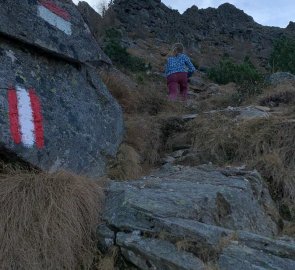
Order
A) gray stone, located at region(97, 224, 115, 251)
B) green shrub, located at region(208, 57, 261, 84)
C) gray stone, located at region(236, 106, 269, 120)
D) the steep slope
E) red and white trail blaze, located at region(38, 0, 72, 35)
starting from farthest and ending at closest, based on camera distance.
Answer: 1. the steep slope
2. green shrub, located at region(208, 57, 261, 84)
3. gray stone, located at region(236, 106, 269, 120)
4. red and white trail blaze, located at region(38, 0, 72, 35)
5. gray stone, located at region(97, 224, 115, 251)

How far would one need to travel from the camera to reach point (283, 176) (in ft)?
15.5

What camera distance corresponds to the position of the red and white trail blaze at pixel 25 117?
402 centimetres

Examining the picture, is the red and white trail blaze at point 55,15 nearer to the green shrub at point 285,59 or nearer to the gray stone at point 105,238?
the gray stone at point 105,238

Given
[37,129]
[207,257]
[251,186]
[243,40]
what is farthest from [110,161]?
[243,40]

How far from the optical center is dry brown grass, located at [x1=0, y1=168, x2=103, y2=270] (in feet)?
10.4

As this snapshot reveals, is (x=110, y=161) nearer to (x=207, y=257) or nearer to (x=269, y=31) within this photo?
(x=207, y=257)

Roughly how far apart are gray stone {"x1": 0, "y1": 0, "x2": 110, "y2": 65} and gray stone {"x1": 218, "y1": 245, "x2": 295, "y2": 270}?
8.57ft

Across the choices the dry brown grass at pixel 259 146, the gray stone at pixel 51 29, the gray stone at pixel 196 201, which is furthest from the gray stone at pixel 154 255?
the gray stone at pixel 51 29

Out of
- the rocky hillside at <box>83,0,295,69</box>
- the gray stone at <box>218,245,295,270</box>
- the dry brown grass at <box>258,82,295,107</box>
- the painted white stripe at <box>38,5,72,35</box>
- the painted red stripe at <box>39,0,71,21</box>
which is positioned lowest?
the gray stone at <box>218,245,295,270</box>

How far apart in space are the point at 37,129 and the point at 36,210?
→ 0.95m

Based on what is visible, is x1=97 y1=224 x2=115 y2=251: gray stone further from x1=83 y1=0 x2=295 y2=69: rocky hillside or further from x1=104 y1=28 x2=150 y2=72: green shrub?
x1=83 y1=0 x2=295 y2=69: rocky hillside

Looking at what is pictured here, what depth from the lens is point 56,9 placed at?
5.07 metres

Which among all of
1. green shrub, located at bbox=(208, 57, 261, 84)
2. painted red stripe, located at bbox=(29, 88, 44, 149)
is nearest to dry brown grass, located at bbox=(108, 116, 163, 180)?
painted red stripe, located at bbox=(29, 88, 44, 149)

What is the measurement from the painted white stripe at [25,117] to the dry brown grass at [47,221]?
371 millimetres
